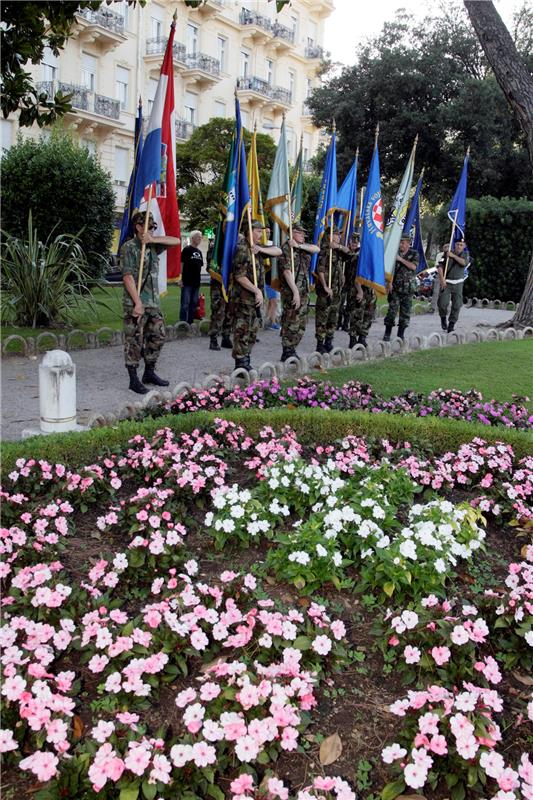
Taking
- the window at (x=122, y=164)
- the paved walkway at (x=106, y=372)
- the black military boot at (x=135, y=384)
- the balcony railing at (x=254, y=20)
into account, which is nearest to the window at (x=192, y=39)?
the balcony railing at (x=254, y=20)

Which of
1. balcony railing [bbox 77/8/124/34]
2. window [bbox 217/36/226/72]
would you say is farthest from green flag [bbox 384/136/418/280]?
window [bbox 217/36/226/72]

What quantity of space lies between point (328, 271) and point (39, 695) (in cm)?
834

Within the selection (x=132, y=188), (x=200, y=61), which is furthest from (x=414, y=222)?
(x=200, y=61)

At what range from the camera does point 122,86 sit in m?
31.6

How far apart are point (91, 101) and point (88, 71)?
1532 millimetres

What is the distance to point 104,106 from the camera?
2956 centimetres

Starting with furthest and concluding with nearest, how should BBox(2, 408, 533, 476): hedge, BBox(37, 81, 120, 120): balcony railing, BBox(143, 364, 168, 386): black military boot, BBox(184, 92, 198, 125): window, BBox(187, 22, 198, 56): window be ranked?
BBox(184, 92, 198, 125): window, BBox(187, 22, 198, 56): window, BBox(37, 81, 120, 120): balcony railing, BBox(143, 364, 168, 386): black military boot, BBox(2, 408, 533, 476): hedge

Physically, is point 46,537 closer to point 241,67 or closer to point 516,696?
point 516,696

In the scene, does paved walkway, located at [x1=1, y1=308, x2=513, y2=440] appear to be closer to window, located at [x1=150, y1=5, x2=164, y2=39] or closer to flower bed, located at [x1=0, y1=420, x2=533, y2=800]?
flower bed, located at [x1=0, y1=420, x2=533, y2=800]

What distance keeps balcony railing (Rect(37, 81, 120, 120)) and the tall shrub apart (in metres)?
16.5

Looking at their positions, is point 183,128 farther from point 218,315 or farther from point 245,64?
point 218,315

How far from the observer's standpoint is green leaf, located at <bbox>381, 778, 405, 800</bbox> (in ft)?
7.14

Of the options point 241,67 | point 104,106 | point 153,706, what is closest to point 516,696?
point 153,706

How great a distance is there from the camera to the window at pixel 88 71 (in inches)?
1156
